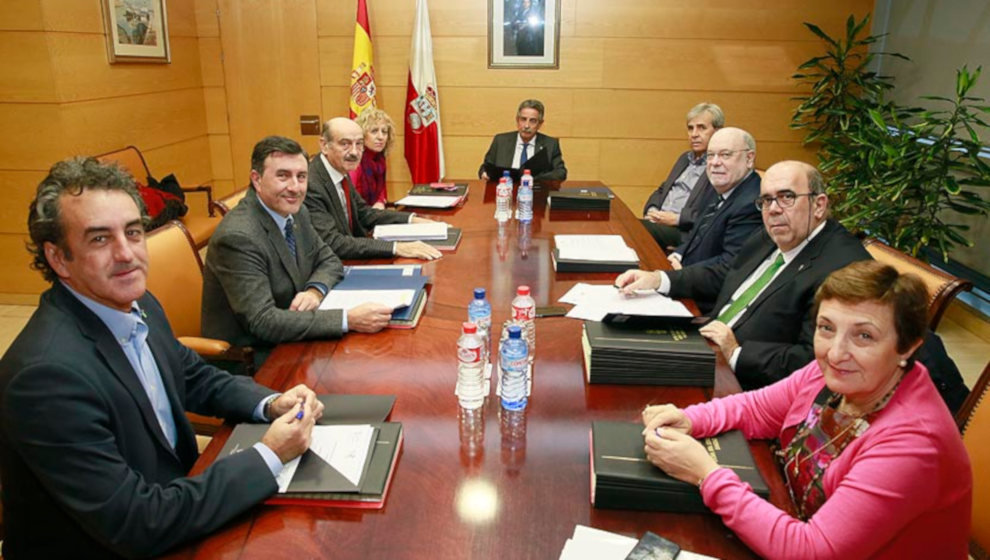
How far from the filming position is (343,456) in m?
1.33

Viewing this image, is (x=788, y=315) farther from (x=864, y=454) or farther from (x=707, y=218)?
(x=707, y=218)

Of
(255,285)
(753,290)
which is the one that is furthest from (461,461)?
(753,290)

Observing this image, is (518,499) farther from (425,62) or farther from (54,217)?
(425,62)

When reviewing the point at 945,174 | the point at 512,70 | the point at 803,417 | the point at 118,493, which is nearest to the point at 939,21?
the point at 945,174

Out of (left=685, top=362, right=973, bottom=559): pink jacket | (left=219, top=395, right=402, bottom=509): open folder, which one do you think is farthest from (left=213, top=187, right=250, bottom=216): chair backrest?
(left=685, top=362, right=973, bottom=559): pink jacket

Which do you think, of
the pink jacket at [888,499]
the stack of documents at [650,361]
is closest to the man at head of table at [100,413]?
the stack of documents at [650,361]

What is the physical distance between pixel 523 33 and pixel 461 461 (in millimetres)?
4822

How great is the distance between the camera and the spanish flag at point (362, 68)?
213 inches

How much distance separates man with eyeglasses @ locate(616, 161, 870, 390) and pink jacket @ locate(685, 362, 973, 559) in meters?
0.74

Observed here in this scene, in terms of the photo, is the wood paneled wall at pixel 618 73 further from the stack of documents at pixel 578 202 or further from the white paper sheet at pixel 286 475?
the white paper sheet at pixel 286 475

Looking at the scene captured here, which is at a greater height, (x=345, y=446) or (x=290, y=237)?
(x=290, y=237)

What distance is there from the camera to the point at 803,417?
145cm

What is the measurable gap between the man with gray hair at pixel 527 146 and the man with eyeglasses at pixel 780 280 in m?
2.49

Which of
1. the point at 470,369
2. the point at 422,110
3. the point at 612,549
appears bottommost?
the point at 612,549
